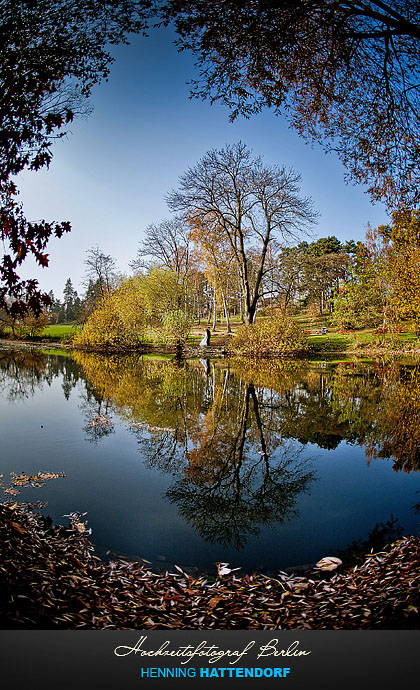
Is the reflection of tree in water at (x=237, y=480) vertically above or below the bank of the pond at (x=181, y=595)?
below

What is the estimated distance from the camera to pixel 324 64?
14.1ft

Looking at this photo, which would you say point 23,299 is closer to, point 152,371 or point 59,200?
point 59,200

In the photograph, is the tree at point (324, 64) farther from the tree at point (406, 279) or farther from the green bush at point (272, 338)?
the green bush at point (272, 338)

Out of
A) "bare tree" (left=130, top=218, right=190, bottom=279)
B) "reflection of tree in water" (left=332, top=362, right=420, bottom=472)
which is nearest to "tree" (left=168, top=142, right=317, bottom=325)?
"bare tree" (left=130, top=218, right=190, bottom=279)

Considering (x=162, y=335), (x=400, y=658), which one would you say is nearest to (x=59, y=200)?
(x=400, y=658)

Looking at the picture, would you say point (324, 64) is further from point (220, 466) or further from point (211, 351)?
point (211, 351)

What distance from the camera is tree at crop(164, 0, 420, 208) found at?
3.70 meters

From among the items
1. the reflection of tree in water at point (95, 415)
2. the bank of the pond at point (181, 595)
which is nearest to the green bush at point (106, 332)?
the reflection of tree in water at point (95, 415)

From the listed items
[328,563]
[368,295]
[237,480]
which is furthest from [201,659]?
[368,295]

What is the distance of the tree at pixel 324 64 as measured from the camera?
3.70 metres

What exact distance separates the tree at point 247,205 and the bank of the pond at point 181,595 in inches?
388

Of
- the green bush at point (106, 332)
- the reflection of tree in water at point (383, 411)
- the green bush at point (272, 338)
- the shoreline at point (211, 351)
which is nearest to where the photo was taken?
the reflection of tree in water at point (383, 411)

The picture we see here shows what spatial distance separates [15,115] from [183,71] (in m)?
1.82

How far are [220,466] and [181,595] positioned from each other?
2.46 meters
